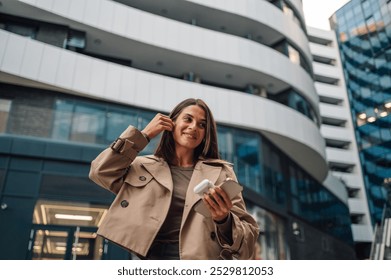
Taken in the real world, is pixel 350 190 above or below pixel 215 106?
above

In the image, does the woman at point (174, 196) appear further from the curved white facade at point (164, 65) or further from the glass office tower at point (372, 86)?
the glass office tower at point (372, 86)

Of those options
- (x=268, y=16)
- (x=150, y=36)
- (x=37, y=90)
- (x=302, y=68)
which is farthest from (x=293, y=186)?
(x=37, y=90)

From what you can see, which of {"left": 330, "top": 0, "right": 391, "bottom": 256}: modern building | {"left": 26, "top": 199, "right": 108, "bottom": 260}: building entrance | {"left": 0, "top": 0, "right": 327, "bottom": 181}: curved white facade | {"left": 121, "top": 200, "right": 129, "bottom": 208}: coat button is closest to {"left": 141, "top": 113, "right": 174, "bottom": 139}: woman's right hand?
{"left": 121, "top": 200, "right": 129, "bottom": 208}: coat button

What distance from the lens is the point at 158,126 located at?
200 cm

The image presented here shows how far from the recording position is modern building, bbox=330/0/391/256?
30594 millimetres

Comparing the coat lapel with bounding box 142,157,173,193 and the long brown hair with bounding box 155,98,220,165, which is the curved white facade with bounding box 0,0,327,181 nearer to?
the long brown hair with bounding box 155,98,220,165

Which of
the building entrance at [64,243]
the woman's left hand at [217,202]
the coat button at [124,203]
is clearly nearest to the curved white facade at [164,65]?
the building entrance at [64,243]

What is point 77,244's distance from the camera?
30.1 ft

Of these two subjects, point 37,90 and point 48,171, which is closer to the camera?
point 48,171

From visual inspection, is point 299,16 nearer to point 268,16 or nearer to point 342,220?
point 268,16

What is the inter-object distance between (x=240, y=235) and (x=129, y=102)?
10.1m

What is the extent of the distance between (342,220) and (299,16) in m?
12.3

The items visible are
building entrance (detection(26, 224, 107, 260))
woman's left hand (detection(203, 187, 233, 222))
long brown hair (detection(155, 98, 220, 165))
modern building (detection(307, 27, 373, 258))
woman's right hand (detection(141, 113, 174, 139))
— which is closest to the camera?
woman's left hand (detection(203, 187, 233, 222))
